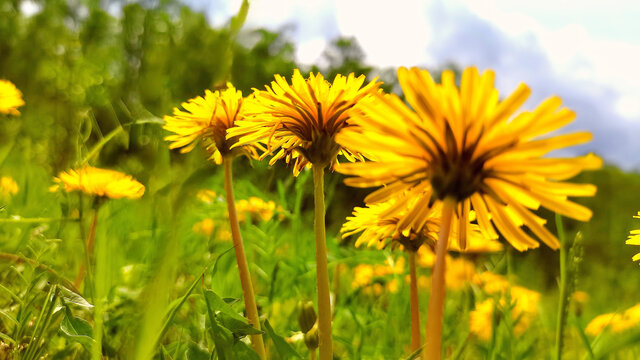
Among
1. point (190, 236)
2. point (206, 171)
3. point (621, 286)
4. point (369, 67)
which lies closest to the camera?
point (206, 171)

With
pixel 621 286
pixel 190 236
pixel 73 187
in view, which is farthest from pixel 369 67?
pixel 73 187

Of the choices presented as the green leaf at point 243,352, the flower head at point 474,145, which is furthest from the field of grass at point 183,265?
the flower head at point 474,145

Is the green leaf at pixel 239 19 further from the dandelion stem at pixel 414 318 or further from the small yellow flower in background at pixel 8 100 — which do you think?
the small yellow flower in background at pixel 8 100

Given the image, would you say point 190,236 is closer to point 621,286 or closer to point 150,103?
point 150,103

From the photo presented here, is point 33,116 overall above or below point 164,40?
above

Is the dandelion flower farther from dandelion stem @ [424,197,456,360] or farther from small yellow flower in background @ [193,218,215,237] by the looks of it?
small yellow flower in background @ [193,218,215,237]

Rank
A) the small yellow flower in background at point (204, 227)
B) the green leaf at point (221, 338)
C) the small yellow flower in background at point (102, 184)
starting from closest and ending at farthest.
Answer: the green leaf at point (221, 338)
the small yellow flower in background at point (102, 184)
the small yellow flower in background at point (204, 227)
